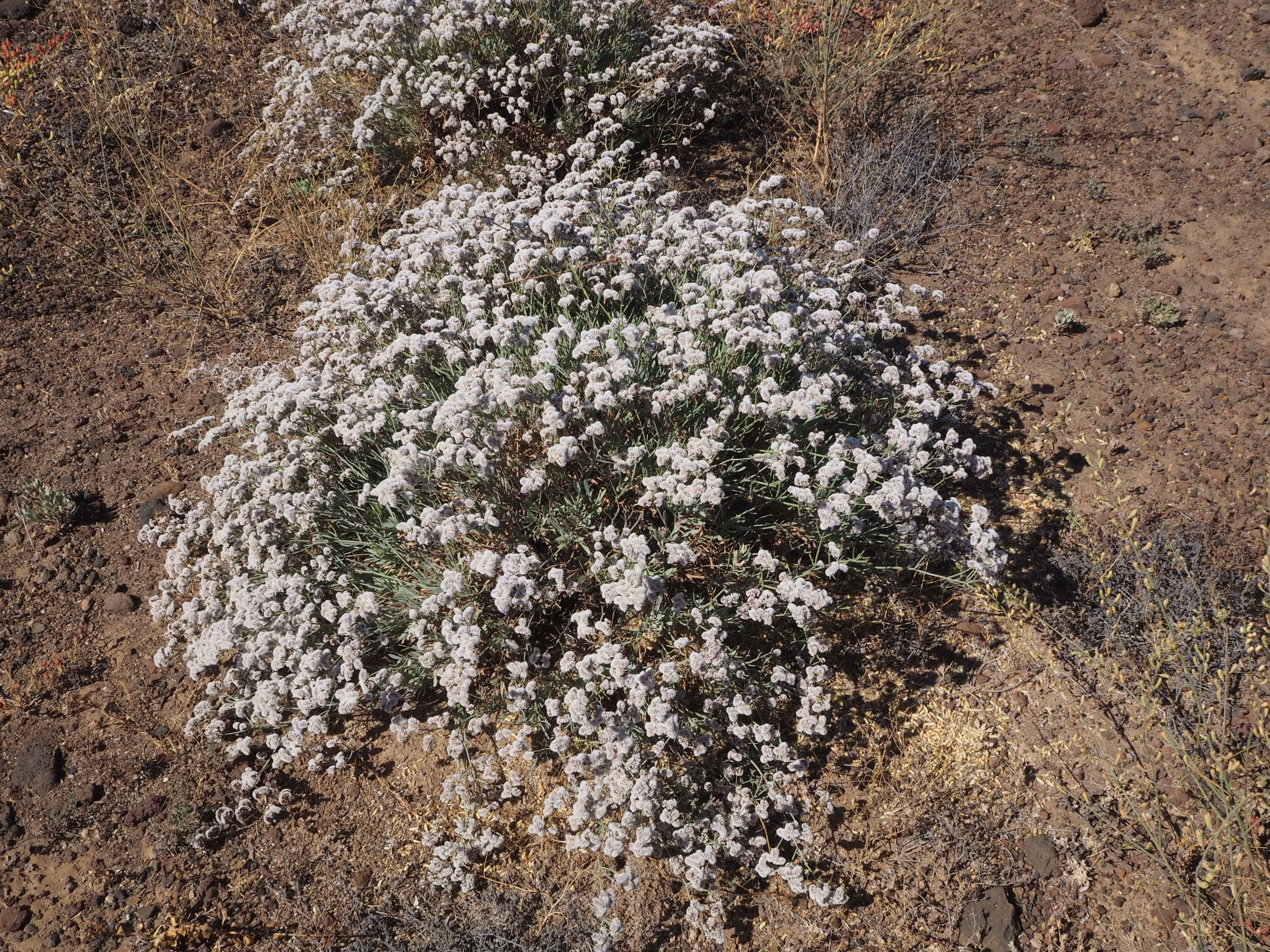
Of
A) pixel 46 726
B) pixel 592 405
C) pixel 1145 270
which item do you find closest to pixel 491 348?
pixel 592 405

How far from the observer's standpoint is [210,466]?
16.4 feet

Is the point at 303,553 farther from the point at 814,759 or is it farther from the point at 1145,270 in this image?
the point at 1145,270

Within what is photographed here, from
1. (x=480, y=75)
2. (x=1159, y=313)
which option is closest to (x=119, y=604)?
(x=480, y=75)

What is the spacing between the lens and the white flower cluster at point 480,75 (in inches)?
230

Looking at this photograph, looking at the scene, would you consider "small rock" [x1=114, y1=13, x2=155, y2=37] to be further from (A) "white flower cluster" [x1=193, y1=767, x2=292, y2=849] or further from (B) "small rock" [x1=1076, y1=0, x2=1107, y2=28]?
(B) "small rock" [x1=1076, y1=0, x2=1107, y2=28]

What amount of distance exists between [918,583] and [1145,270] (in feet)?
10.4

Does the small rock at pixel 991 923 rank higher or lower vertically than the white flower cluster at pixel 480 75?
lower

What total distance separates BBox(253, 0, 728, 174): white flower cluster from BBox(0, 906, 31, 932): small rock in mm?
5029

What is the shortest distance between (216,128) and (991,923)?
26.7 ft

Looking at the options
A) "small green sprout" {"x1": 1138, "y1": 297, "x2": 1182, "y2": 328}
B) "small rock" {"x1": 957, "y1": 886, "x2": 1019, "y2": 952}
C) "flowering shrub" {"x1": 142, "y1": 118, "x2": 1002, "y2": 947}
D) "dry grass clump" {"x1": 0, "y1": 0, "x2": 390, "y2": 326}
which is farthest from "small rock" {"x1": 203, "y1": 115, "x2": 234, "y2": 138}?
"small rock" {"x1": 957, "y1": 886, "x2": 1019, "y2": 952}

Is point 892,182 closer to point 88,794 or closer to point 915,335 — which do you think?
point 915,335

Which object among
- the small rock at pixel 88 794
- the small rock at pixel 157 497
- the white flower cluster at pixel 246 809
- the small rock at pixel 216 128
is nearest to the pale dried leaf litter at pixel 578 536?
the white flower cluster at pixel 246 809

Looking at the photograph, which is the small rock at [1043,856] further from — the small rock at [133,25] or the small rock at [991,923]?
the small rock at [133,25]

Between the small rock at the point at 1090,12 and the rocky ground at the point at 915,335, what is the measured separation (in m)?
0.04
